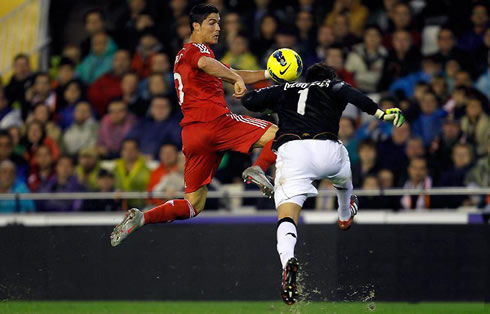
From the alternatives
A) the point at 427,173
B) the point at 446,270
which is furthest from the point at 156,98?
the point at 446,270

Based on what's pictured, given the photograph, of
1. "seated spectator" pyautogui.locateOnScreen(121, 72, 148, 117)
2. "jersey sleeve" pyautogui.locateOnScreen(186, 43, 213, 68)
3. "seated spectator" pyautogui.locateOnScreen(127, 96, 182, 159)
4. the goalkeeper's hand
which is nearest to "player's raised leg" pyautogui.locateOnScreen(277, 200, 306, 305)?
the goalkeeper's hand

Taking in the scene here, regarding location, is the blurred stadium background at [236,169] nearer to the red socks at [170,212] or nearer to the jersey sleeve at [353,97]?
the red socks at [170,212]

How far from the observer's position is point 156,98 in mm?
14641

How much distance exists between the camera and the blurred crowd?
13.0 metres

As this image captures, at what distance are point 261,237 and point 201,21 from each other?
3228 millimetres

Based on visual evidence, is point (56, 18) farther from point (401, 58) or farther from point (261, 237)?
point (261, 237)

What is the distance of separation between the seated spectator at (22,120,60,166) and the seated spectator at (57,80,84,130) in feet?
1.45

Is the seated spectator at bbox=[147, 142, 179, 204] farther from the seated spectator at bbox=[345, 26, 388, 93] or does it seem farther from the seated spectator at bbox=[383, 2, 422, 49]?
the seated spectator at bbox=[383, 2, 422, 49]

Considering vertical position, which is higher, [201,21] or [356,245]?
[201,21]

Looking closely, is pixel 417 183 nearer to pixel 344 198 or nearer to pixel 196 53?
pixel 344 198

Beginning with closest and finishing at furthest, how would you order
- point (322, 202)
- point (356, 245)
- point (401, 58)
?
point (356, 245) < point (322, 202) < point (401, 58)

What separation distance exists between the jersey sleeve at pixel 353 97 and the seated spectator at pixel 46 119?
7.18 metres

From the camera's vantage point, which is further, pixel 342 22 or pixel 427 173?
pixel 342 22

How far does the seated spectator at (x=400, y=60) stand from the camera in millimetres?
14406
